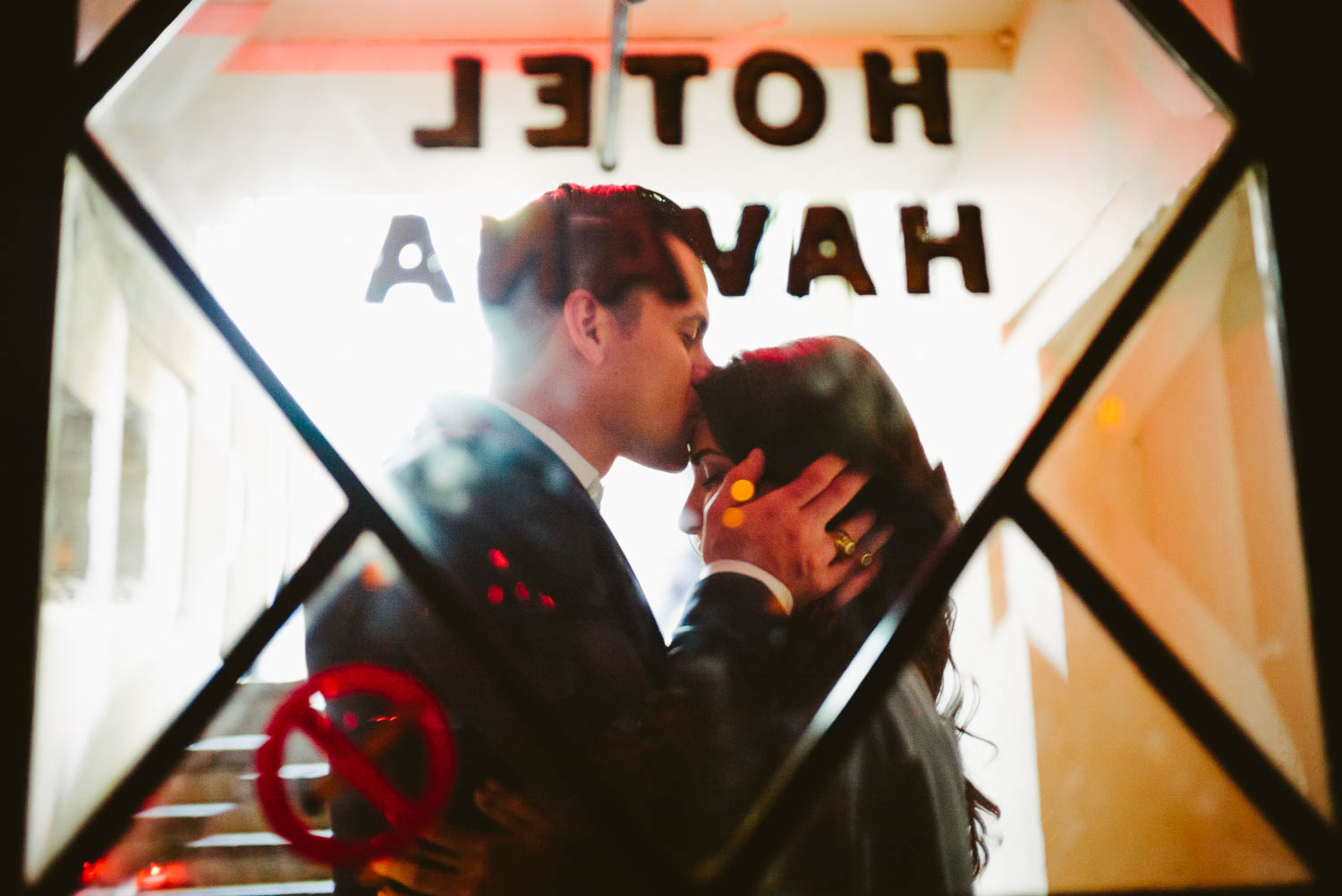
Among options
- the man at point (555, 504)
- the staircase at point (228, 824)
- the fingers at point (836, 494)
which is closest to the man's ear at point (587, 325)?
the man at point (555, 504)

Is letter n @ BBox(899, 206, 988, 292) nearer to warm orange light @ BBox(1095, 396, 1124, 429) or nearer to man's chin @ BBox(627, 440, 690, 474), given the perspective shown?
warm orange light @ BBox(1095, 396, 1124, 429)

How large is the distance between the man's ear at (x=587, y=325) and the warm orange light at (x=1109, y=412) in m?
0.75

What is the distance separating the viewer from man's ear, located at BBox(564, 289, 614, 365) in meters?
1.28

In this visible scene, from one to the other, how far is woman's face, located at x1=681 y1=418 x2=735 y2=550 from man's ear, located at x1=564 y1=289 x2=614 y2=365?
18 centimetres

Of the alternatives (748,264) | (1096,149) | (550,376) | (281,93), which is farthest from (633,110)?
(1096,149)

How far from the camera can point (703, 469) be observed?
1.21 m

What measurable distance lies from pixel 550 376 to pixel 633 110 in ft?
1.34

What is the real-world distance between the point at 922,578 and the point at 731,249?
0.75 meters

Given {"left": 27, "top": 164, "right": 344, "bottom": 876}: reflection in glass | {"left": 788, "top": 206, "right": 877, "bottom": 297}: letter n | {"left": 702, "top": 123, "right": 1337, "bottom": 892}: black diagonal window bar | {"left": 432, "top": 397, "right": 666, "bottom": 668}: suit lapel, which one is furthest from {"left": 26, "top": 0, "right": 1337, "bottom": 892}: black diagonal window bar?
{"left": 788, "top": 206, "right": 877, "bottom": 297}: letter n

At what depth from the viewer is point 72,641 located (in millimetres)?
904

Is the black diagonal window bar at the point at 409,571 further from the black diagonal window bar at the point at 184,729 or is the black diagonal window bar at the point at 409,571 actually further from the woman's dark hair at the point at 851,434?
the woman's dark hair at the point at 851,434

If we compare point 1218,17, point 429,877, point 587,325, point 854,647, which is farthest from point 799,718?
point 1218,17

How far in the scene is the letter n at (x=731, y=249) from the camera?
1256 mm

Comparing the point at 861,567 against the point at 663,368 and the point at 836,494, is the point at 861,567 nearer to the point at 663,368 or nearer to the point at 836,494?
the point at 836,494
